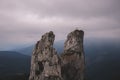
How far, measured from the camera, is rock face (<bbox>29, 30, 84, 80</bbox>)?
7150 centimetres

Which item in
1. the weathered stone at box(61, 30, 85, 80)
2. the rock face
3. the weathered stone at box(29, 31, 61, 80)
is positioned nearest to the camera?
the weathered stone at box(29, 31, 61, 80)

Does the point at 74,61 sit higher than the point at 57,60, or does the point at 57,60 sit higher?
the point at 57,60

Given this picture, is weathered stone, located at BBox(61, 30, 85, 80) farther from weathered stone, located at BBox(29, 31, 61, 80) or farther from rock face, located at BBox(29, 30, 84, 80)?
weathered stone, located at BBox(29, 31, 61, 80)

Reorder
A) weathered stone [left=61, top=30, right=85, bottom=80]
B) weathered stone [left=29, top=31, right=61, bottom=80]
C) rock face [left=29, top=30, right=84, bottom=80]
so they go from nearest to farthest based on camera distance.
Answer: weathered stone [left=29, top=31, right=61, bottom=80] < rock face [left=29, top=30, right=84, bottom=80] < weathered stone [left=61, top=30, right=85, bottom=80]

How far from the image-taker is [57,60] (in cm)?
7200

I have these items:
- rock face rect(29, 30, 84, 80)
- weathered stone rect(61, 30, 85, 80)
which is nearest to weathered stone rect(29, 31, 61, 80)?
rock face rect(29, 30, 84, 80)

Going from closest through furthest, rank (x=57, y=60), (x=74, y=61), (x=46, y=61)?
1. (x=57, y=60)
2. (x=46, y=61)
3. (x=74, y=61)

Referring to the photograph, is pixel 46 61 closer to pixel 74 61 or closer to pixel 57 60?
pixel 57 60

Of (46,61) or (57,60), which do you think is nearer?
(57,60)

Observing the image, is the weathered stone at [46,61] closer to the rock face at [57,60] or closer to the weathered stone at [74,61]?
the rock face at [57,60]

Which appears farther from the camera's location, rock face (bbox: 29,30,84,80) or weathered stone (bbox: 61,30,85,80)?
weathered stone (bbox: 61,30,85,80)

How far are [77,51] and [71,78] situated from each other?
25.5 feet

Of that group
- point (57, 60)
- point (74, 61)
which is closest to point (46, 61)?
point (57, 60)

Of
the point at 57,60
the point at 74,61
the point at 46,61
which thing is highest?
the point at 57,60
